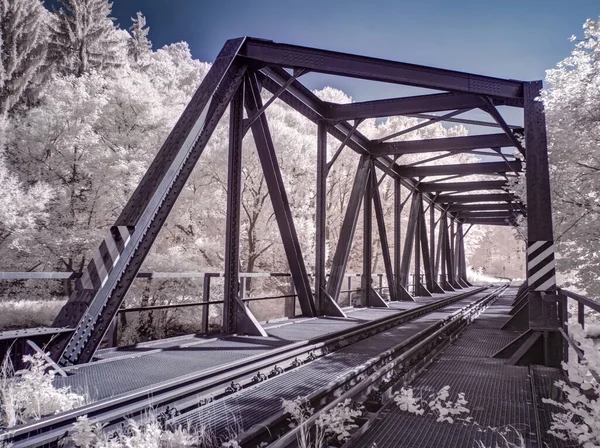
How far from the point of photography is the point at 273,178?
311 inches

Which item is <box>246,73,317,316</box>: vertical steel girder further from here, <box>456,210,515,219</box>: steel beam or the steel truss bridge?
<box>456,210,515,219</box>: steel beam

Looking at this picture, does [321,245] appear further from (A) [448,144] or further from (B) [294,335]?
(A) [448,144]

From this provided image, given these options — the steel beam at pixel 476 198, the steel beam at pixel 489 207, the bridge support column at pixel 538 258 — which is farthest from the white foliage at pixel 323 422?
the steel beam at pixel 489 207

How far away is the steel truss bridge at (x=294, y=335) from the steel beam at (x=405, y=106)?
0.09ft

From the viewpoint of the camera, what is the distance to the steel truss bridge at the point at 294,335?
334 centimetres

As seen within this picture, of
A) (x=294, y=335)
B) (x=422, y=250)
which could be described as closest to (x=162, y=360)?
(x=294, y=335)

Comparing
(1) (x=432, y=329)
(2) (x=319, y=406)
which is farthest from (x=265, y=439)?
(1) (x=432, y=329)

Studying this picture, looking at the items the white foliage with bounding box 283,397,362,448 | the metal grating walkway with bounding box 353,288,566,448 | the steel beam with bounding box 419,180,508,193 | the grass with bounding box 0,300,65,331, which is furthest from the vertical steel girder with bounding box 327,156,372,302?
the grass with bounding box 0,300,65,331

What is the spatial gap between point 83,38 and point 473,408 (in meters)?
30.4

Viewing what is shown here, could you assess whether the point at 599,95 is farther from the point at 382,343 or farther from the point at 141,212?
the point at 141,212

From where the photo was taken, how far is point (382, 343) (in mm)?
6973

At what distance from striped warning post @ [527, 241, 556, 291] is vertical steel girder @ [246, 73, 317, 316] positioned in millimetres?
3768

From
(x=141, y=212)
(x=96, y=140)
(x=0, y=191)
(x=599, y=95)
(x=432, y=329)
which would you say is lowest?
(x=432, y=329)

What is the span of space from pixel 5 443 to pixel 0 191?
1553 cm
